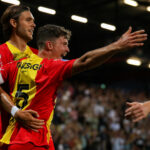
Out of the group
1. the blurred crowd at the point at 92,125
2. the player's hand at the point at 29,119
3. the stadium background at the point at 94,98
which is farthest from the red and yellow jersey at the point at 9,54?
the blurred crowd at the point at 92,125

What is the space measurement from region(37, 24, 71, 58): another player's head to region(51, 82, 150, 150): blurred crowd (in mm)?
6306

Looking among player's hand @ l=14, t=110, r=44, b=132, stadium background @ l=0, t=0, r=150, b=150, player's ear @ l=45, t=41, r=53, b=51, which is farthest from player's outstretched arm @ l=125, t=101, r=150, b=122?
stadium background @ l=0, t=0, r=150, b=150

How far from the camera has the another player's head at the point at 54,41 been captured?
3.03m

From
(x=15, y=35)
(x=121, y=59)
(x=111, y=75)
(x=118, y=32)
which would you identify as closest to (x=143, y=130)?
(x=121, y=59)

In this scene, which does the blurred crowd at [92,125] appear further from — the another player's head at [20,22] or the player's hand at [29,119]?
the player's hand at [29,119]

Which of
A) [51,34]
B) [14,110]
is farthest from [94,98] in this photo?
[14,110]

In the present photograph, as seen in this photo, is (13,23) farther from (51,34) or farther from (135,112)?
(135,112)

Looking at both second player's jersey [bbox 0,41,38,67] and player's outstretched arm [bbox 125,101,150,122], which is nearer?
player's outstretched arm [bbox 125,101,150,122]

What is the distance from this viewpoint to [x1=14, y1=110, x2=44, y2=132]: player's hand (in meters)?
2.66

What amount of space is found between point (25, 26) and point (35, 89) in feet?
3.57

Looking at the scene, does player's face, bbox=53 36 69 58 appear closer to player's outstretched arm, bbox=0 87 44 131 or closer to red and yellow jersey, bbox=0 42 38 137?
red and yellow jersey, bbox=0 42 38 137

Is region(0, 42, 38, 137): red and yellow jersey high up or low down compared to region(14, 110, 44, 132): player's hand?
up

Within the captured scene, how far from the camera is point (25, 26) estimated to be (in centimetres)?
360

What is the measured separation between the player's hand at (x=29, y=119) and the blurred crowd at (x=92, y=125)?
649 cm
